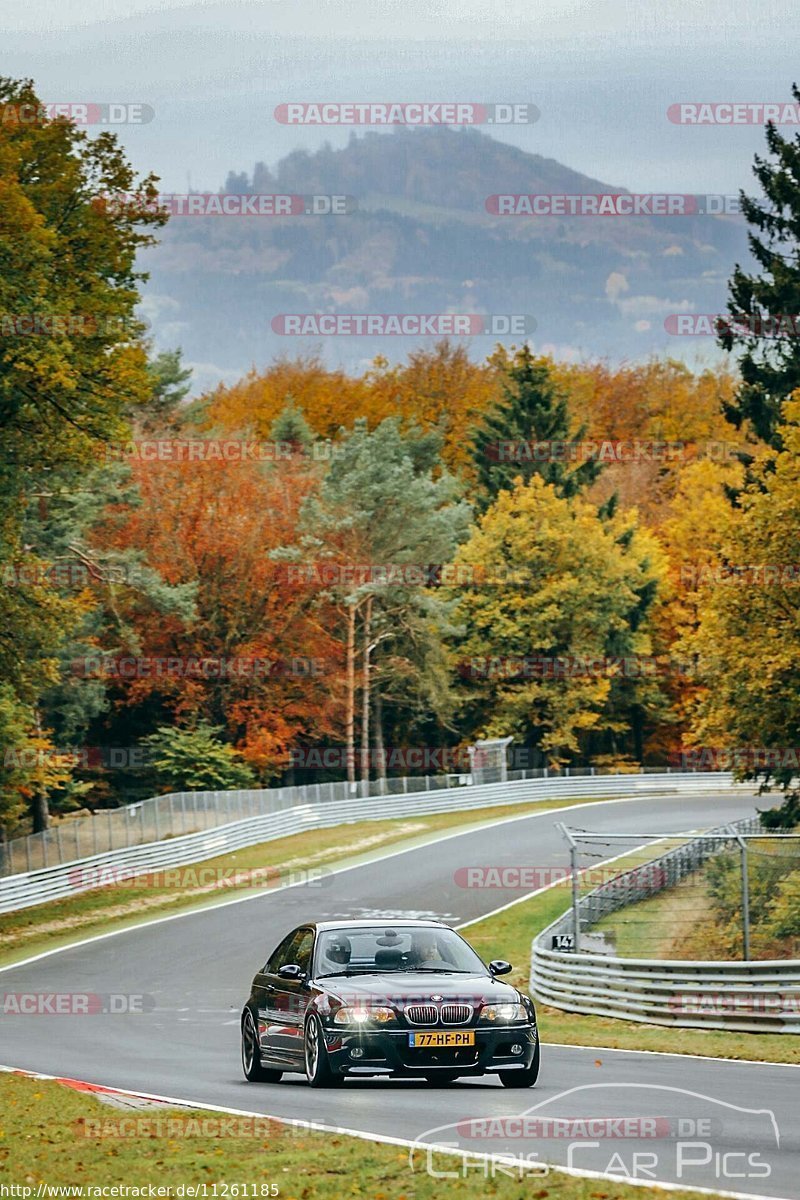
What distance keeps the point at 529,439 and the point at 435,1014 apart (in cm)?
7245

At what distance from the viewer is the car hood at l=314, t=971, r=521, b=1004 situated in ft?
45.7

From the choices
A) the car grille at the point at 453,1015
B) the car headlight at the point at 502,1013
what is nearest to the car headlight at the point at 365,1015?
the car grille at the point at 453,1015

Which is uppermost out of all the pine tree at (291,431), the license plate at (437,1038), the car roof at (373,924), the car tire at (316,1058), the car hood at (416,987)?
the pine tree at (291,431)

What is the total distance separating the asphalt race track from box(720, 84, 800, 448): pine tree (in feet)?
47.5

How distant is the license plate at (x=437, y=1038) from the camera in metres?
13.8

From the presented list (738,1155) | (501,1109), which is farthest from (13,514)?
(738,1155)

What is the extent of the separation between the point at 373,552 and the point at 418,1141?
62.7 m

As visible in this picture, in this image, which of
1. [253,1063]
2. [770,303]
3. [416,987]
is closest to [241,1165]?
[416,987]

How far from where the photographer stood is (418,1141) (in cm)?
1091

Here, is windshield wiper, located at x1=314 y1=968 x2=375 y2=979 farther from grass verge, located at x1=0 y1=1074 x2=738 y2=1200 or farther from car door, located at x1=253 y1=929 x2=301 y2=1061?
grass verge, located at x1=0 y1=1074 x2=738 y2=1200

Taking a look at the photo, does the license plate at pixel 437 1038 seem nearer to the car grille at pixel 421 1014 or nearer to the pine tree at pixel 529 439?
the car grille at pixel 421 1014

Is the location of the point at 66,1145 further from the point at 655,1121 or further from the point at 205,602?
the point at 205,602

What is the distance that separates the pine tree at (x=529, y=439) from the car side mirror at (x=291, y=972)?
6857 cm

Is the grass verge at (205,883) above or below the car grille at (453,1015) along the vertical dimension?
below
